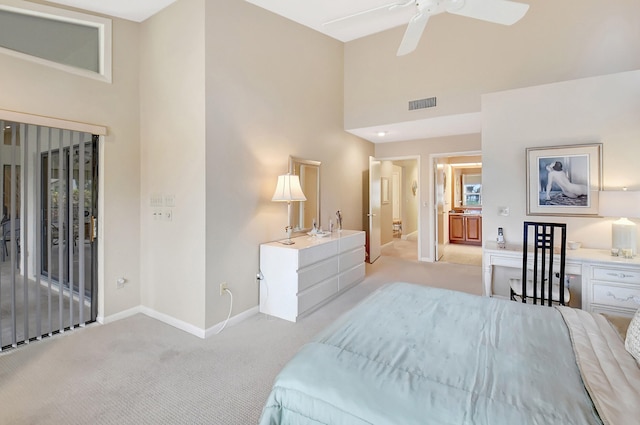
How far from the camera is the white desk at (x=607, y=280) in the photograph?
2604 millimetres

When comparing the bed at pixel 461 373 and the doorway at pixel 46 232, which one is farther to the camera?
the doorway at pixel 46 232

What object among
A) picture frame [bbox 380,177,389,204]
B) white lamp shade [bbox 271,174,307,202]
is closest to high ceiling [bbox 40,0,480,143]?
picture frame [bbox 380,177,389,204]

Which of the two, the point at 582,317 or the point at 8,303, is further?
the point at 8,303

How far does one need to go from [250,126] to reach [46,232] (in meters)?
2.16

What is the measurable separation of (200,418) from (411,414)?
4.75 ft

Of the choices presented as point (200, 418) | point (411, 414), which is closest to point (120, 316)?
point (200, 418)

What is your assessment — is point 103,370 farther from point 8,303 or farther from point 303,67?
point 303,67

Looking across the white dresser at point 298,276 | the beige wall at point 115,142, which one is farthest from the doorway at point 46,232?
the white dresser at point 298,276

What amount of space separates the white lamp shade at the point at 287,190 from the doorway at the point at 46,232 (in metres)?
1.87

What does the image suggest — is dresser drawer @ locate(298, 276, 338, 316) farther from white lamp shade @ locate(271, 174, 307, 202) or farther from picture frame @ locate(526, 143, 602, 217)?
picture frame @ locate(526, 143, 602, 217)

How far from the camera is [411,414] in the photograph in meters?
1.00

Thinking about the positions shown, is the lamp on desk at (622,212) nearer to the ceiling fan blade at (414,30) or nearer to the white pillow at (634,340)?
the white pillow at (634,340)

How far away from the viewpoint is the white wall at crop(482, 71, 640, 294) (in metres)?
3.01

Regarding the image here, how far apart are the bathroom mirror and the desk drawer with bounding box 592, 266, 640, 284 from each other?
313 cm
